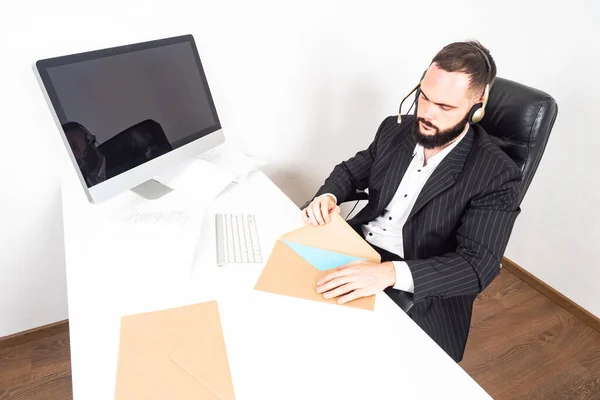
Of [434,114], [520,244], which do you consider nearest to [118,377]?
[434,114]

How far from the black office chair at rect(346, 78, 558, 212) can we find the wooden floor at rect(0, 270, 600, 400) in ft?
2.93

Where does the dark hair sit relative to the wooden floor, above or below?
above

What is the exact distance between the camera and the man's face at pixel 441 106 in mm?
1113

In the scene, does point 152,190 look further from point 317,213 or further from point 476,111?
point 476,111

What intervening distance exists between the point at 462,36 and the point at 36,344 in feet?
7.46

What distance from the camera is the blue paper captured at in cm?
105

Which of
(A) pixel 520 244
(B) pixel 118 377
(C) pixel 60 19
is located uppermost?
(C) pixel 60 19

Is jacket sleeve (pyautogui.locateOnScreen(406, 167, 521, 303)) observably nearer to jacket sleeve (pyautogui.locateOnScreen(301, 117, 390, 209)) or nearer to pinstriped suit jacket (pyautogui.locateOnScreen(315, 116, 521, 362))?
pinstriped suit jacket (pyautogui.locateOnScreen(315, 116, 521, 362))

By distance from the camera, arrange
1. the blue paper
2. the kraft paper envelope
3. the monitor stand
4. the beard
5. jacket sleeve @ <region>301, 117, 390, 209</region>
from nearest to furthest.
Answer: the kraft paper envelope → the blue paper → the beard → the monitor stand → jacket sleeve @ <region>301, 117, 390, 209</region>

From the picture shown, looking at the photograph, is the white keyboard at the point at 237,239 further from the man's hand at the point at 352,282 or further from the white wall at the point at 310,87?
the white wall at the point at 310,87

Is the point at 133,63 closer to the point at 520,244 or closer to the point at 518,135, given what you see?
the point at 518,135

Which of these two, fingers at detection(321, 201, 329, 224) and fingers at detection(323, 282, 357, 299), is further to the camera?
fingers at detection(321, 201, 329, 224)

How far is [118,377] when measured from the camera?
76 cm

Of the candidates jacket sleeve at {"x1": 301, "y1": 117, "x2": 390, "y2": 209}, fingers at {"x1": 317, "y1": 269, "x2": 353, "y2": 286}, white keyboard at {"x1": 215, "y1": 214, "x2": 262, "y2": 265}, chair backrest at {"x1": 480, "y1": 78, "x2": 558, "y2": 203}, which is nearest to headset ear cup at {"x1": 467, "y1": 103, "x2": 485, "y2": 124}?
chair backrest at {"x1": 480, "y1": 78, "x2": 558, "y2": 203}
